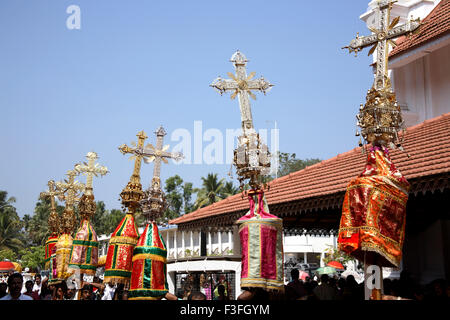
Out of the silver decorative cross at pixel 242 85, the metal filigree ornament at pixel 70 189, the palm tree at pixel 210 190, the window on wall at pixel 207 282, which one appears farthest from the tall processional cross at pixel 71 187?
the palm tree at pixel 210 190

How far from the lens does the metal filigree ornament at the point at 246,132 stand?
7.41 meters

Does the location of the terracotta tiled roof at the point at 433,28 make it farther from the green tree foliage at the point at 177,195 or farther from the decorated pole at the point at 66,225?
the green tree foliage at the point at 177,195

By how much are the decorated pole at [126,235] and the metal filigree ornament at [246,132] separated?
322 cm

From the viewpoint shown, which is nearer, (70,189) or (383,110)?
(383,110)

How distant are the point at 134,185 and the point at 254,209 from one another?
12.8ft

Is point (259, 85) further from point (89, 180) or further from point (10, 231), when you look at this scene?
point (10, 231)

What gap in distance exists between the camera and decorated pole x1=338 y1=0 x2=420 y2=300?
6012 mm

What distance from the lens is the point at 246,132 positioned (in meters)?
7.66

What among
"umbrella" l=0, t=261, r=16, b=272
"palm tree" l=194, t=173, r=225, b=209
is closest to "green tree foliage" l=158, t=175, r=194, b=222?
"palm tree" l=194, t=173, r=225, b=209

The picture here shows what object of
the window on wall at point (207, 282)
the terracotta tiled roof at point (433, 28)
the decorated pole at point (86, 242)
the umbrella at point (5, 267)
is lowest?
the window on wall at point (207, 282)

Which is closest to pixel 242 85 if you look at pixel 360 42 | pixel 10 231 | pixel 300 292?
pixel 360 42

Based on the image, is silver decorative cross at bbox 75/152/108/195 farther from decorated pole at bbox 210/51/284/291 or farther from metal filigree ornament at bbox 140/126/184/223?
decorated pole at bbox 210/51/284/291
